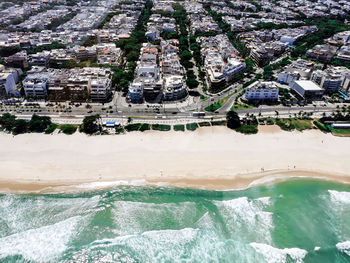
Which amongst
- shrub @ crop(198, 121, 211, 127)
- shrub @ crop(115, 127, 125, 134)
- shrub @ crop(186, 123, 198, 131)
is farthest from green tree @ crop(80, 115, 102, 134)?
shrub @ crop(198, 121, 211, 127)

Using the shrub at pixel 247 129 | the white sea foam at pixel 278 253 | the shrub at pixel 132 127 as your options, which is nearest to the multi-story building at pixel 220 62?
the shrub at pixel 247 129

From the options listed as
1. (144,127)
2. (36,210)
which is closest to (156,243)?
(36,210)

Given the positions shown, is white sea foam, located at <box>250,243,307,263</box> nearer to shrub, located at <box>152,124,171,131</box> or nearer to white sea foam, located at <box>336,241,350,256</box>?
white sea foam, located at <box>336,241,350,256</box>

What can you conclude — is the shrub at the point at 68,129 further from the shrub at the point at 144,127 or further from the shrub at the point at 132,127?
the shrub at the point at 144,127

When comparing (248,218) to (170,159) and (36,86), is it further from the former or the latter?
(36,86)

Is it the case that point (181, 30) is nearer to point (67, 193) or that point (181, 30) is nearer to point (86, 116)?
point (86, 116)

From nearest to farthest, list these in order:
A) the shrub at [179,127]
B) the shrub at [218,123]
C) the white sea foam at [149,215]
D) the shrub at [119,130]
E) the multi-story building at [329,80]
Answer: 1. the white sea foam at [149,215]
2. the shrub at [119,130]
3. the shrub at [179,127]
4. the shrub at [218,123]
5. the multi-story building at [329,80]
